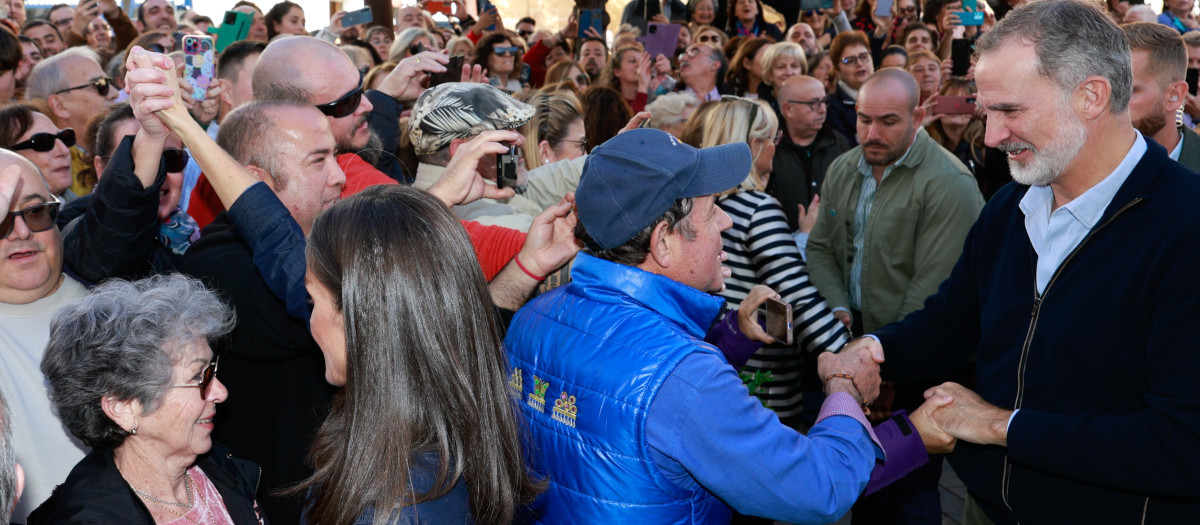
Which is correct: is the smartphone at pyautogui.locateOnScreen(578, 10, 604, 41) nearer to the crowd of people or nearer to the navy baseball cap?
the crowd of people

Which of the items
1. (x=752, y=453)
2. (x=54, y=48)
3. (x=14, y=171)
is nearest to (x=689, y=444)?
(x=752, y=453)

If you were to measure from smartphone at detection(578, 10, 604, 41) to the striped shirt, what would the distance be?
6.14 meters

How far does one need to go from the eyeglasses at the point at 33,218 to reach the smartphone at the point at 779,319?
2143 mm

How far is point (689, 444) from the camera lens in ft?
5.74

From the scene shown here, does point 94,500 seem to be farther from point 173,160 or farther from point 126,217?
point 173,160

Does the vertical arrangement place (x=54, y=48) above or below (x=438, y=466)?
below

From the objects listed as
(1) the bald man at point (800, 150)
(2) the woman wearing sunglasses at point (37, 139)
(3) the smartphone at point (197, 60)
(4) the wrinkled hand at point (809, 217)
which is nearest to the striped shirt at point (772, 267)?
(4) the wrinkled hand at point (809, 217)

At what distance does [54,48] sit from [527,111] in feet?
22.0

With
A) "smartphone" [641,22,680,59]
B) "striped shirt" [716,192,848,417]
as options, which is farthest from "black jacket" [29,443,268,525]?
"smartphone" [641,22,680,59]

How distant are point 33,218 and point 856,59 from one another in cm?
661

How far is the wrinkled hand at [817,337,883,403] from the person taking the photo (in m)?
2.70

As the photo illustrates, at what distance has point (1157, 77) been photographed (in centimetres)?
334

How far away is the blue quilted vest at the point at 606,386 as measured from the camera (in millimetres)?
1810

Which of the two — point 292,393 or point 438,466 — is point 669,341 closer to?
point 438,466
